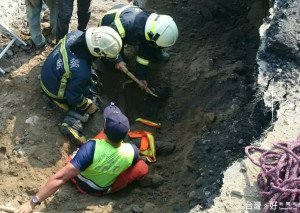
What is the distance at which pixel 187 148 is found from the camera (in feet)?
17.8

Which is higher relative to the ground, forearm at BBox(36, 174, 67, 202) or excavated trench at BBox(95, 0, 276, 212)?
excavated trench at BBox(95, 0, 276, 212)

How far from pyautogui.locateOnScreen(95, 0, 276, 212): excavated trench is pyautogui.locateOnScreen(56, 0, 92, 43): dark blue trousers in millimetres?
899

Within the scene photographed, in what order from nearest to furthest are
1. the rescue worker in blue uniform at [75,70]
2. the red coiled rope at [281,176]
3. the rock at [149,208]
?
the red coiled rope at [281,176] < the rock at [149,208] < the rescue worker in blue uniform at [75,70]

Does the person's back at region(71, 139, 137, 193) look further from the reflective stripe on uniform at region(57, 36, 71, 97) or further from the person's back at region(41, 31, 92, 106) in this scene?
the reflective stripe on uniform at region(57, 36, 71, 97)

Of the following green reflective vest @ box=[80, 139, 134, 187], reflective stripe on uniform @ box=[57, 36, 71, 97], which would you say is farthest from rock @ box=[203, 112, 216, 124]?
reflective stripe on uniform @ box=[57, 36, 71, 97]

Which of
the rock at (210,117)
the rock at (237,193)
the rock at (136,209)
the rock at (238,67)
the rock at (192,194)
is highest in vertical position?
the rock at (238,67)

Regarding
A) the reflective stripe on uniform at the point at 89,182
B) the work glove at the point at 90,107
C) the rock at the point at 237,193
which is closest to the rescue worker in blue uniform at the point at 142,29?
the work glove at the point at 90,107

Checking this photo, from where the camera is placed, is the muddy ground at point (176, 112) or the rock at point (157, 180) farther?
the rock at point (157, 180)

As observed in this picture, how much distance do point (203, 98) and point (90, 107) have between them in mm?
1591

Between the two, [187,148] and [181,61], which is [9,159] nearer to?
[187,148]

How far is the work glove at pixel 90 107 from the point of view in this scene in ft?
19.3

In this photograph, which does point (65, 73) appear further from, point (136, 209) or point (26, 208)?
point (136, 209)

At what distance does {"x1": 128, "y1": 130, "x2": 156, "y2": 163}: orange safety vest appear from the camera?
5605mm

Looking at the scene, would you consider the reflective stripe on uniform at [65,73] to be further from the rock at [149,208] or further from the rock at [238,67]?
the rock at [238,67]
